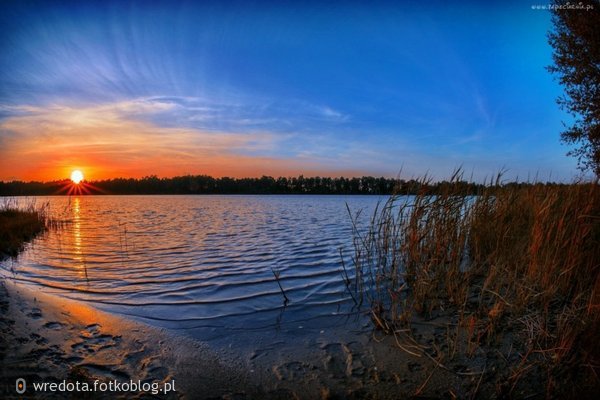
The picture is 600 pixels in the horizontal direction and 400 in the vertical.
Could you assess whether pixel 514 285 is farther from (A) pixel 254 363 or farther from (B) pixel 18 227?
(B) pixel 18 227

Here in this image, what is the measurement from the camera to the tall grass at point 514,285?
399 cm

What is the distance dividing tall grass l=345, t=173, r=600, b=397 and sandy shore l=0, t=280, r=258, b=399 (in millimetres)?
2893

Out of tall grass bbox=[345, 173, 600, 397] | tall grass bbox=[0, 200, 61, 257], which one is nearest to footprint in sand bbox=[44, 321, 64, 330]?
tall grass bbox=[345, 173, 600, 397]

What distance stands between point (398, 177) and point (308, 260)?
515 cm

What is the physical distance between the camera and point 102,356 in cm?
463

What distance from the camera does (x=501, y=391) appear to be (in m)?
3.59

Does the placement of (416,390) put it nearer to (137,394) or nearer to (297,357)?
(297,357)

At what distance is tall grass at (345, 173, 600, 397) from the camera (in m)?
3.99

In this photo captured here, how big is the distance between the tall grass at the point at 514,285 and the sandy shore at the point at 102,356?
289 centimetres

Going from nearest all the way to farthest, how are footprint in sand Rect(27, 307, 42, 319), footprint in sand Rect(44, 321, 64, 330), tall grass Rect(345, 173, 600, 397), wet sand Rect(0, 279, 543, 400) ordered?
1. wet sand Rect(0, 279, 543, 400)
2. tall grass Rect(345, 173, 600, 397)
3. footprint in sand Rect(44, 321, 64, 330)
4. footprint in sand Rect(27, 307, 42, 319)

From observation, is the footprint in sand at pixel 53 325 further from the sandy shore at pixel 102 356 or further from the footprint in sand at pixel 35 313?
the footprint in sand at pixel 35 313

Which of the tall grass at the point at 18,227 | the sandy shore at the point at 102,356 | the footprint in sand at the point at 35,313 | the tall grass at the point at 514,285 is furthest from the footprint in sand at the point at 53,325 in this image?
the tall grass at the point at 18,227

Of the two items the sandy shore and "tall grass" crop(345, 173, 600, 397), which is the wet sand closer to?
the sandy shore

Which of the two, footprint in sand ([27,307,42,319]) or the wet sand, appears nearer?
the wet sand
